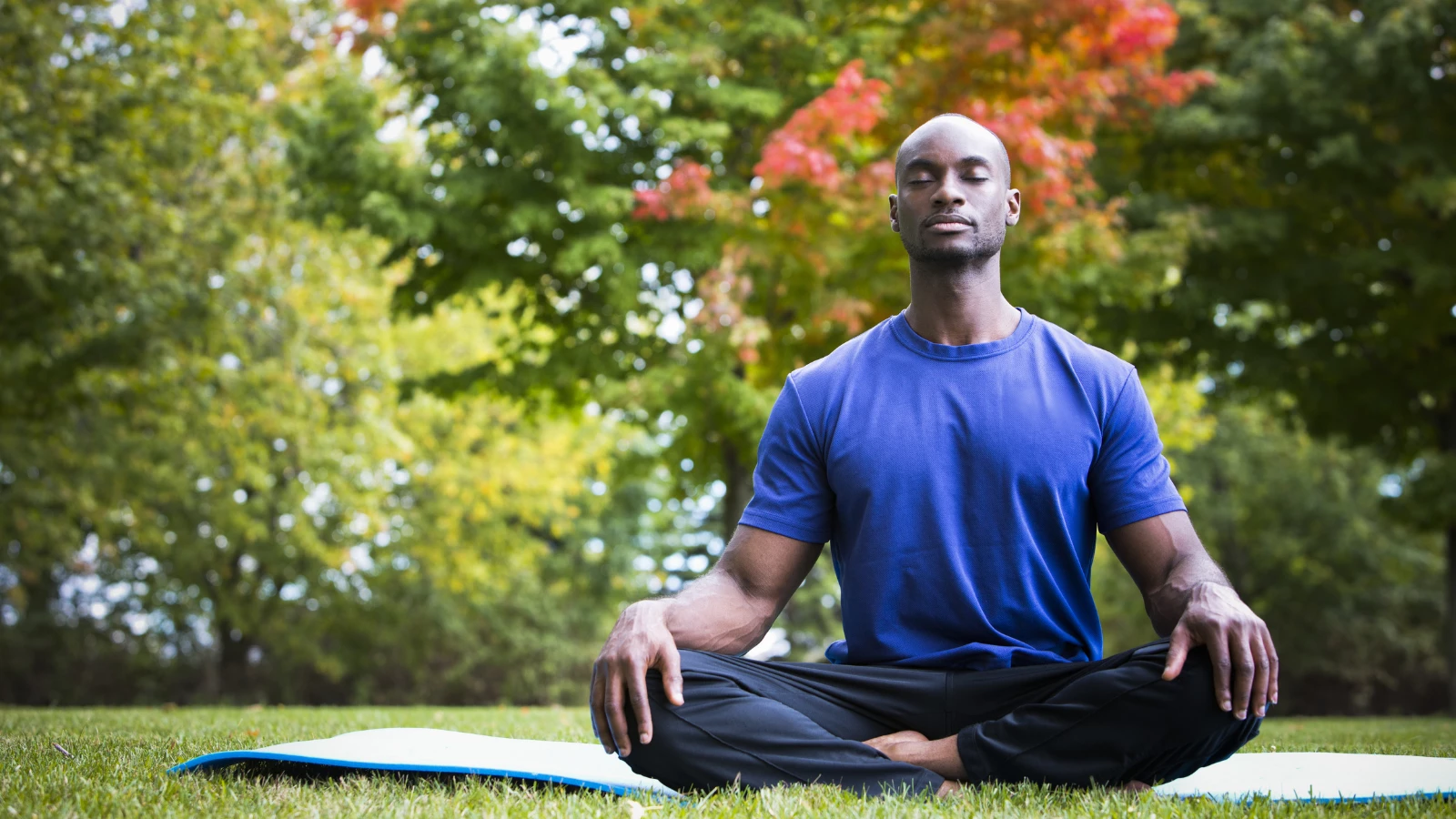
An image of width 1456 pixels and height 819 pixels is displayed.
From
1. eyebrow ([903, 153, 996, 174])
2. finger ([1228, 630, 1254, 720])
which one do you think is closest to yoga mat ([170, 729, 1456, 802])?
finger ([1228, 630, 1254, 720])

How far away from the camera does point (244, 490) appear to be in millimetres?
18562

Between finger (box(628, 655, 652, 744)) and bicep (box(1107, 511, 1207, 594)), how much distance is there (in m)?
1.27

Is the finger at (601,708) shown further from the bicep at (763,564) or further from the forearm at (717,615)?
the bicep at (763,564)

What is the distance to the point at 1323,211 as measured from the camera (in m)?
12.0

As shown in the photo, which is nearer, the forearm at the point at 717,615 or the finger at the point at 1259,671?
the finger at the point at 1259,671

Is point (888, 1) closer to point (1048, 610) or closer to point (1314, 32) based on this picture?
point (1314, 32)

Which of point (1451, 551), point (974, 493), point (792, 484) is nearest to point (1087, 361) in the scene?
point (974, 493)

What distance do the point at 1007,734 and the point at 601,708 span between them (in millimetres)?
1007

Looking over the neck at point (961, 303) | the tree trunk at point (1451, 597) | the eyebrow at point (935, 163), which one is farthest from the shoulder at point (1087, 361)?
the tree trunk at point (1451, 597)

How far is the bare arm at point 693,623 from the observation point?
2865 millimetres

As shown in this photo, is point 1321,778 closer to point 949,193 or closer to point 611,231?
point 949,193

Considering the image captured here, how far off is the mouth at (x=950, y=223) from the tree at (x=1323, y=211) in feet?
26.7

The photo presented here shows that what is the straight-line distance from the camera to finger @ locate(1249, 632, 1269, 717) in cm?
270

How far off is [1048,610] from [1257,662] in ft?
2.22
